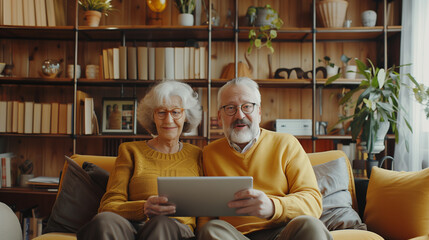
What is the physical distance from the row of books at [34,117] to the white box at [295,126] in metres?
1.80

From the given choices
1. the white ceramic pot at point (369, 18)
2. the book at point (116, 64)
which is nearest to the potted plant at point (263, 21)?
the white ceramic pot at point (369, 18)

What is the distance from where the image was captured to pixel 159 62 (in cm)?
297

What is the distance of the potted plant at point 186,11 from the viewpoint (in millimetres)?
2967

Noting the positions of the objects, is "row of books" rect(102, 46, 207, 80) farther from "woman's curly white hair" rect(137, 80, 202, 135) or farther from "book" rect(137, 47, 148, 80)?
"woman's curly white hair" rect(137, 80, 202, 135)

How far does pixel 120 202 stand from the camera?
154cm

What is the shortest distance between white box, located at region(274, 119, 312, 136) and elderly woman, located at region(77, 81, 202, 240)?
1.27m

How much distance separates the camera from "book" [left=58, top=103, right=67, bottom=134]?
3.03m

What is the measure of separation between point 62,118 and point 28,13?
934mm

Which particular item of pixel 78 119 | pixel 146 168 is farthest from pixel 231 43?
pixel 146 168

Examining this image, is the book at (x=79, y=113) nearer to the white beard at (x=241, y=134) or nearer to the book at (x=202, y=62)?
the book at (x=202, y=62)

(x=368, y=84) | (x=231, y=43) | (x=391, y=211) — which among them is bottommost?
(x=391, y=211)

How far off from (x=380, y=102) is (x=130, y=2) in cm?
233

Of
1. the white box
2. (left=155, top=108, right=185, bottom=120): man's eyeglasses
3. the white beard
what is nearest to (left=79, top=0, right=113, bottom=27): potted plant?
(left=155, top=108, right=185, bottom=120): man's eyeglasses

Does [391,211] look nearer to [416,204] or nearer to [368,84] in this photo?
[416,204]
